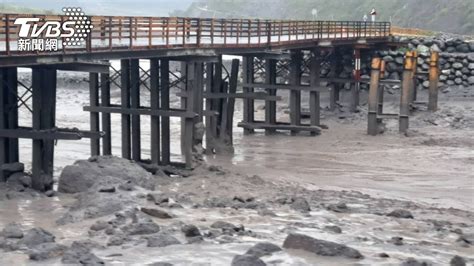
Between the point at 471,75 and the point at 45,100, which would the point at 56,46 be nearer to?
the point at 45,100

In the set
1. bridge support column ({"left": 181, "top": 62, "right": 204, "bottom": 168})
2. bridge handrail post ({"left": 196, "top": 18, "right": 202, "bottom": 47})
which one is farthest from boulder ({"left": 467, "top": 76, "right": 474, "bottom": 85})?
bridge handrail post ({"left": 196, "top": 18, "right": 202, "bottom": 47})

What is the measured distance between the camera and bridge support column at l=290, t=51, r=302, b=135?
105 ft

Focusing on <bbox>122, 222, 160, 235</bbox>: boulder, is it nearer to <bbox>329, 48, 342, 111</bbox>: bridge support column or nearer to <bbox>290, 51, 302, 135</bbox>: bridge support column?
<bbox>290, 51, 302, 135</bbox>: bridge support column

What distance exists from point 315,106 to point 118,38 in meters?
13.3

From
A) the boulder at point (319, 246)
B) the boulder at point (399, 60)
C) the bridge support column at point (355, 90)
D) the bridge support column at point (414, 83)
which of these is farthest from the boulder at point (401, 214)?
the boulder at point (399, 60)

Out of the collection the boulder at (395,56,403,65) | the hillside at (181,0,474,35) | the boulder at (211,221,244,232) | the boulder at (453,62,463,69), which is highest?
the hillside at (181,0,474,35)

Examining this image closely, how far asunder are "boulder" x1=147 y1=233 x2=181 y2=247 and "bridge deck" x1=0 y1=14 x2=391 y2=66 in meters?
4.79

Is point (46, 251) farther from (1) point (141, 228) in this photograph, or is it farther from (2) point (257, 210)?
(2) point (257, 210)

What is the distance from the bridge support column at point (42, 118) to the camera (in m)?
19.2

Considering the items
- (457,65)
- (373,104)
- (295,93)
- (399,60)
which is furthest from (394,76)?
(295,93)

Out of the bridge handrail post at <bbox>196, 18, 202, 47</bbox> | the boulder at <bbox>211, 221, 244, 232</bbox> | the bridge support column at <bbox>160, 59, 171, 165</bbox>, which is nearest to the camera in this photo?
the boulder at <bbox>211, 221, 244, 232</bbox>

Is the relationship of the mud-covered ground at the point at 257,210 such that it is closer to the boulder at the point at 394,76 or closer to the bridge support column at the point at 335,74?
the bridge support column at the point at 335,74

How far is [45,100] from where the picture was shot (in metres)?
19.4

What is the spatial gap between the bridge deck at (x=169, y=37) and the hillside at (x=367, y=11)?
31.6 metres
